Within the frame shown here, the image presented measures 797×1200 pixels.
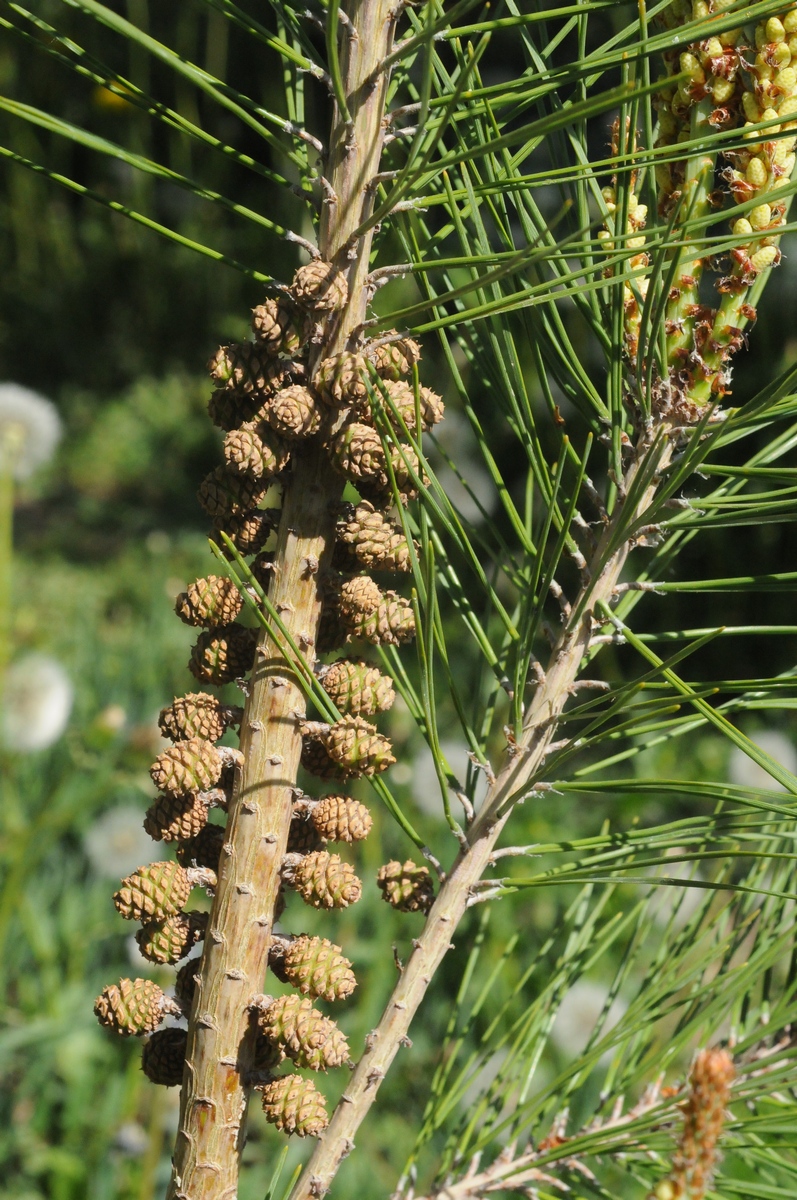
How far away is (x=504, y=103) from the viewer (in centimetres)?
34

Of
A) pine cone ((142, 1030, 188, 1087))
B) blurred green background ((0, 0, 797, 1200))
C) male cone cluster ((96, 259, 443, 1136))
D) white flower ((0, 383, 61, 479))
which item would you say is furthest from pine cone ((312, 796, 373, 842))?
white flower ((0, 383, 61, 479))

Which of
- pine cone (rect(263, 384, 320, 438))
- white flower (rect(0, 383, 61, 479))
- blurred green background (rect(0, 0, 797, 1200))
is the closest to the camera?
pine cone (rect(263, 384, 320, 438))

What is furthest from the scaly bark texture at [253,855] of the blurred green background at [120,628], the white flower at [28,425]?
the white flower at [28,425]

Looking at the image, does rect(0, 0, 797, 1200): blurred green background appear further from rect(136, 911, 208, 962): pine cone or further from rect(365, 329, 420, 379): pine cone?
rect(365, 329, 420, 379): pine cone

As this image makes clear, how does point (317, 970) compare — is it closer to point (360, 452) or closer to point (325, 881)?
point (325, 881)

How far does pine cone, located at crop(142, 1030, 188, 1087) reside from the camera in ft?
1.27

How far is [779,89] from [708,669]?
196 cm

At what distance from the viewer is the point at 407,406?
346mm

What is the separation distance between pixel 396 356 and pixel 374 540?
0.06 metres

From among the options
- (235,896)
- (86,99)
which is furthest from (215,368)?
(86,99)

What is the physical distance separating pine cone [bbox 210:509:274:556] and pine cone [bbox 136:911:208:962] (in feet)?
0.42

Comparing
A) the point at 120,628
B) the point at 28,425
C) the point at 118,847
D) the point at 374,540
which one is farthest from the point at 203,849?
the point at 120,628

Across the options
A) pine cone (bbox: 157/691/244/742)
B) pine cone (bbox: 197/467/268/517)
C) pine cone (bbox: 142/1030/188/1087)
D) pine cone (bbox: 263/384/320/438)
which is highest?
pine cone (bbox: 263/384/320/438)

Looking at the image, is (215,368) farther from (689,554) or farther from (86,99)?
(86,99)
